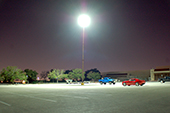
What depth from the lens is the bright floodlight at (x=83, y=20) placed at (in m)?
40.8

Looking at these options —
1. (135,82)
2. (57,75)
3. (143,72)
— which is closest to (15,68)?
(57,75)

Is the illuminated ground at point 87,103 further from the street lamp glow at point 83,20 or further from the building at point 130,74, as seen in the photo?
the building at point 130,74

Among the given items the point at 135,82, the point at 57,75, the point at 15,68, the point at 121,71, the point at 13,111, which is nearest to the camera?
the point at 13,111

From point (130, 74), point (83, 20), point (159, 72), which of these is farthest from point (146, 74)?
point (83, 20)

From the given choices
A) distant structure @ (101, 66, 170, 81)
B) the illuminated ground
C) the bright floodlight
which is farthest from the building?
the illuminated ground

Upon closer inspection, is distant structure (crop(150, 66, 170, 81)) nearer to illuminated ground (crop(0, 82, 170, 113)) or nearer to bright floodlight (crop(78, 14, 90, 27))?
bright floodlight (crop(78, 14, 90, 27))

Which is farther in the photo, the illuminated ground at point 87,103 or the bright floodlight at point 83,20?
the bright floodlight at point 83,20

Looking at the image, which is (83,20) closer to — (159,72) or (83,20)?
(83,20)

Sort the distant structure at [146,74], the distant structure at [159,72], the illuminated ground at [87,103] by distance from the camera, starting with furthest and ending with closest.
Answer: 1. the distant structure at [146,74]
2. the distant structure at [159,72]
3. the illuminated ground at [87,103]

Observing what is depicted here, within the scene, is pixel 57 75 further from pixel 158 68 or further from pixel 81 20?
pixel 158 68

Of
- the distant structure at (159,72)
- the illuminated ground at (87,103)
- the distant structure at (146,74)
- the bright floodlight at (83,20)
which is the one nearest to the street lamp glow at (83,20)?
the bright floodlight at (83,20)

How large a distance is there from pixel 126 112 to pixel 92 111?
1.45 metres

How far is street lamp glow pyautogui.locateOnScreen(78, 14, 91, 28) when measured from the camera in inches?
1606

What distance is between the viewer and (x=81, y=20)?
40.9 metres
